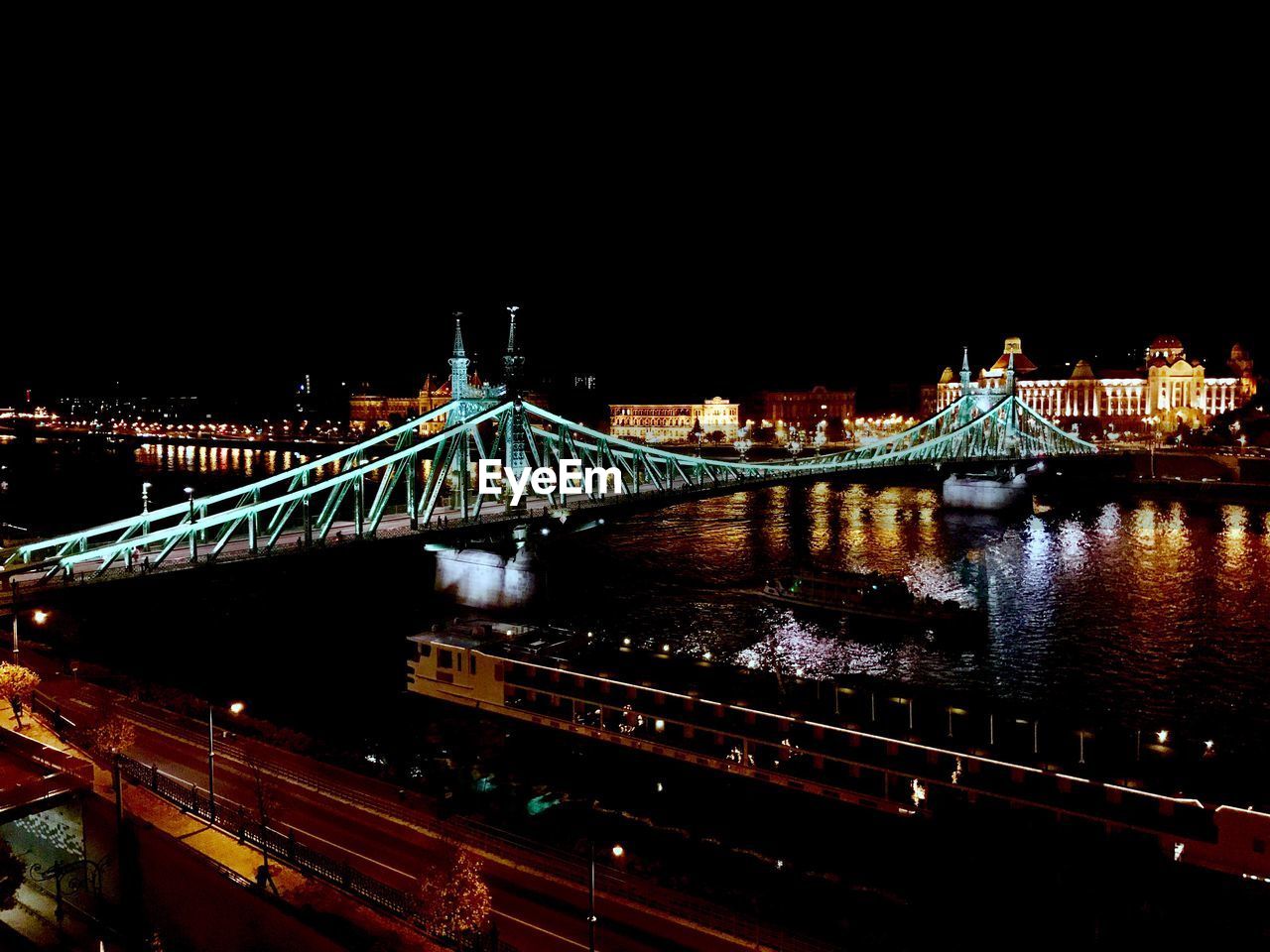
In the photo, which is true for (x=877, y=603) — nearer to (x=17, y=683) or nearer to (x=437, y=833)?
(x=437, y=833)

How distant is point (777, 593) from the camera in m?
43.3

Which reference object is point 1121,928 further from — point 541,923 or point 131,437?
point 131,437

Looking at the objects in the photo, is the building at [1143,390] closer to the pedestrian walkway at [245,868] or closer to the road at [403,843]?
the road at [403,843]

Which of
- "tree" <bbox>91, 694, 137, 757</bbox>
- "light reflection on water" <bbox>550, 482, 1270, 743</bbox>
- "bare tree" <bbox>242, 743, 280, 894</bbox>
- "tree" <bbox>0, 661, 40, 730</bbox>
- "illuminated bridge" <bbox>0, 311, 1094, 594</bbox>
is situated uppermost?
"illuminated bridge" <bbox>0, 311, 1094, 594</bbox>

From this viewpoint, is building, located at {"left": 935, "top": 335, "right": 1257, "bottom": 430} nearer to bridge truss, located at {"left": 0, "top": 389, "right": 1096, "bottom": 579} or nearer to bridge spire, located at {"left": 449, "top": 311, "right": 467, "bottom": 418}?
bridge truss, located at {"left": 0, "top": 389, "right": 1096, "bottom": 579}

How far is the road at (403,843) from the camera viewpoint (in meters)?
15.0

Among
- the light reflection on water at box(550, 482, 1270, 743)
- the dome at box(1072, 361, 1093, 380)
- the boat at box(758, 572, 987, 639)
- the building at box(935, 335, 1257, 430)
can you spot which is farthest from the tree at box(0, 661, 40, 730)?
the dome at box(1072, 361, 1093, 380)

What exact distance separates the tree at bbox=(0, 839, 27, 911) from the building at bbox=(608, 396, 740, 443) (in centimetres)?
13572

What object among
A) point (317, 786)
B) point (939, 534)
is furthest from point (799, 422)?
point (317, 786)

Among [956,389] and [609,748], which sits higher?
[956,389]

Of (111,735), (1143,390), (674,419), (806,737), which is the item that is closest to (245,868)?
(111,735)

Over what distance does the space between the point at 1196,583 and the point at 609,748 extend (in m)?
33.3

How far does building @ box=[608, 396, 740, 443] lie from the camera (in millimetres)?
152875

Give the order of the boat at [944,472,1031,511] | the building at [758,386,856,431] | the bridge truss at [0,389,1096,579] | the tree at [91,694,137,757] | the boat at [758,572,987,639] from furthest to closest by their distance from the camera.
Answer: the building at [758,386,856,431]
the boat at [944,472,1031,511]
the boat at [758,572,987,639]
the bridge truss at [0,389,1096,579]
the tree at [91,694,137,757]
